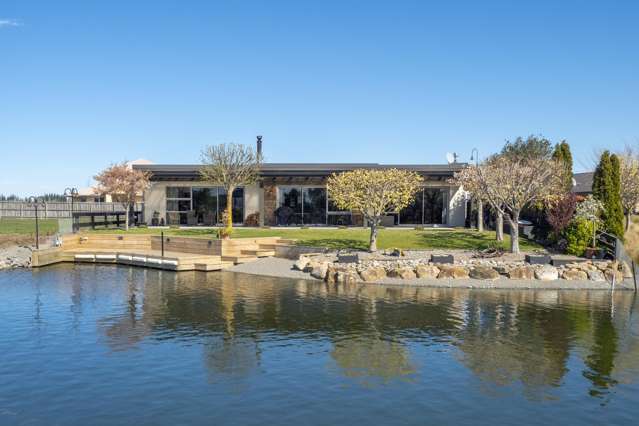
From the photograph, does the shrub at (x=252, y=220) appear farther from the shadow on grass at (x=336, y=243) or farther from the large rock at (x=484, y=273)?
the large rock at (x=484, y=273)

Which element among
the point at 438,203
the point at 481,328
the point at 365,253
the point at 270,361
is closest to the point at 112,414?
the point at 270,361

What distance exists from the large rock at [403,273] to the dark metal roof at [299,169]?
14.4m

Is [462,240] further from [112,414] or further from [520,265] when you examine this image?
[112,414]

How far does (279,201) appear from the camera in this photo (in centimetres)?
3894

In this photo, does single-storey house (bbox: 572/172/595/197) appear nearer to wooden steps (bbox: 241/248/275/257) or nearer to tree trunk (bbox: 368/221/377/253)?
tree trunk (bbox: 368/221/377/253)

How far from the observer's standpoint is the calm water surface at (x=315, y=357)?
9.76 m

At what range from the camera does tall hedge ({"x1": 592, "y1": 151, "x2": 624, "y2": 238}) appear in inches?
1056

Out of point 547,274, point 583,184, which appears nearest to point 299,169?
point 547,274

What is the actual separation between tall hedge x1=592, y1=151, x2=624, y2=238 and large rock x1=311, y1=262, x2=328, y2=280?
14.7 m

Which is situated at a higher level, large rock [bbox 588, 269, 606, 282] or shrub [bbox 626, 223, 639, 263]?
shrub [bbox 626, 223, 639, 263]

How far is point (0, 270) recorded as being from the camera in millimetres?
26391

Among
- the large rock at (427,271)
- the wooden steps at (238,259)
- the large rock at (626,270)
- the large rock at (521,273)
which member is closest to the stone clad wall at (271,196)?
the wooden steps at (238,259)

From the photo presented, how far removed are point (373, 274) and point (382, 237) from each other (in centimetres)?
767


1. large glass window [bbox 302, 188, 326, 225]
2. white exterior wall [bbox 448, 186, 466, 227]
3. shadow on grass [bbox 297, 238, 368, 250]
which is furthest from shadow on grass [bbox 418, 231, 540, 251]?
large glass window [bbox 302, 188, 326, 225]
